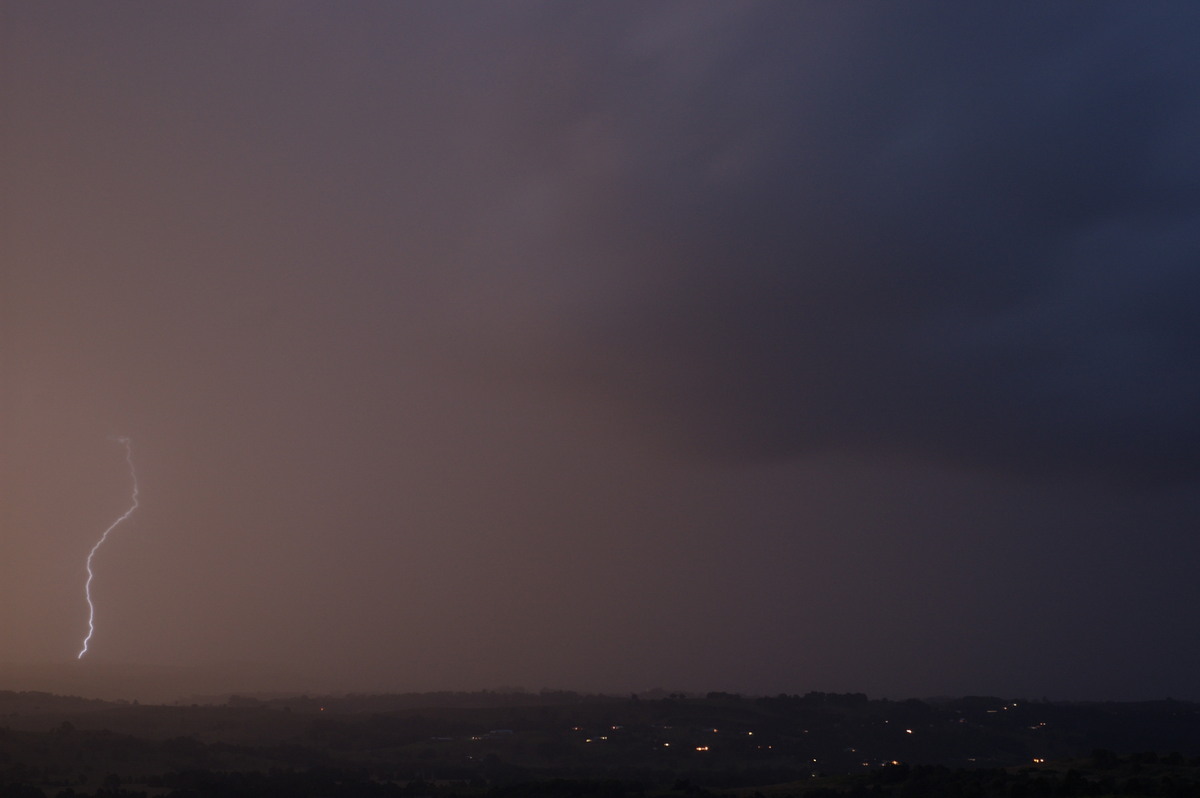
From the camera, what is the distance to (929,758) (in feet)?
399

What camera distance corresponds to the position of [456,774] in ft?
348

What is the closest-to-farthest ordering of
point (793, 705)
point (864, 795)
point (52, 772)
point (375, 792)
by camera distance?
point (864, 795) < point (375, 792) < point (52, 772) < point (793, 705)

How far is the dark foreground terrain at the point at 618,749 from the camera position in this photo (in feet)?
218

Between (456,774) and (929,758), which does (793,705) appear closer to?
(929,758)

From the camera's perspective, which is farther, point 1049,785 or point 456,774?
point 456,774

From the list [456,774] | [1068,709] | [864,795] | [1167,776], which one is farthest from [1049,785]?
[1068,709]

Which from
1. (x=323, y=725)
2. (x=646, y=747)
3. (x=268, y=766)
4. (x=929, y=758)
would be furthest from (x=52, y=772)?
(x=929, y=758)

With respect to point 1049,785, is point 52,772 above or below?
below

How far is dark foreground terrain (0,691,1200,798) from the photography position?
66.4 meters

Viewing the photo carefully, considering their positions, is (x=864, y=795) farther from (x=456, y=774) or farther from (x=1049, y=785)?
(x=456, y=774)

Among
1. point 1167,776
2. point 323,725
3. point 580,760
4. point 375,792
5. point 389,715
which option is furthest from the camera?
point 389,715

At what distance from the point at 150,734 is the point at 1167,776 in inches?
4484

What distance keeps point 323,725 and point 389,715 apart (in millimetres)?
14770

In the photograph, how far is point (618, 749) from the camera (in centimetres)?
Answer: 12450
